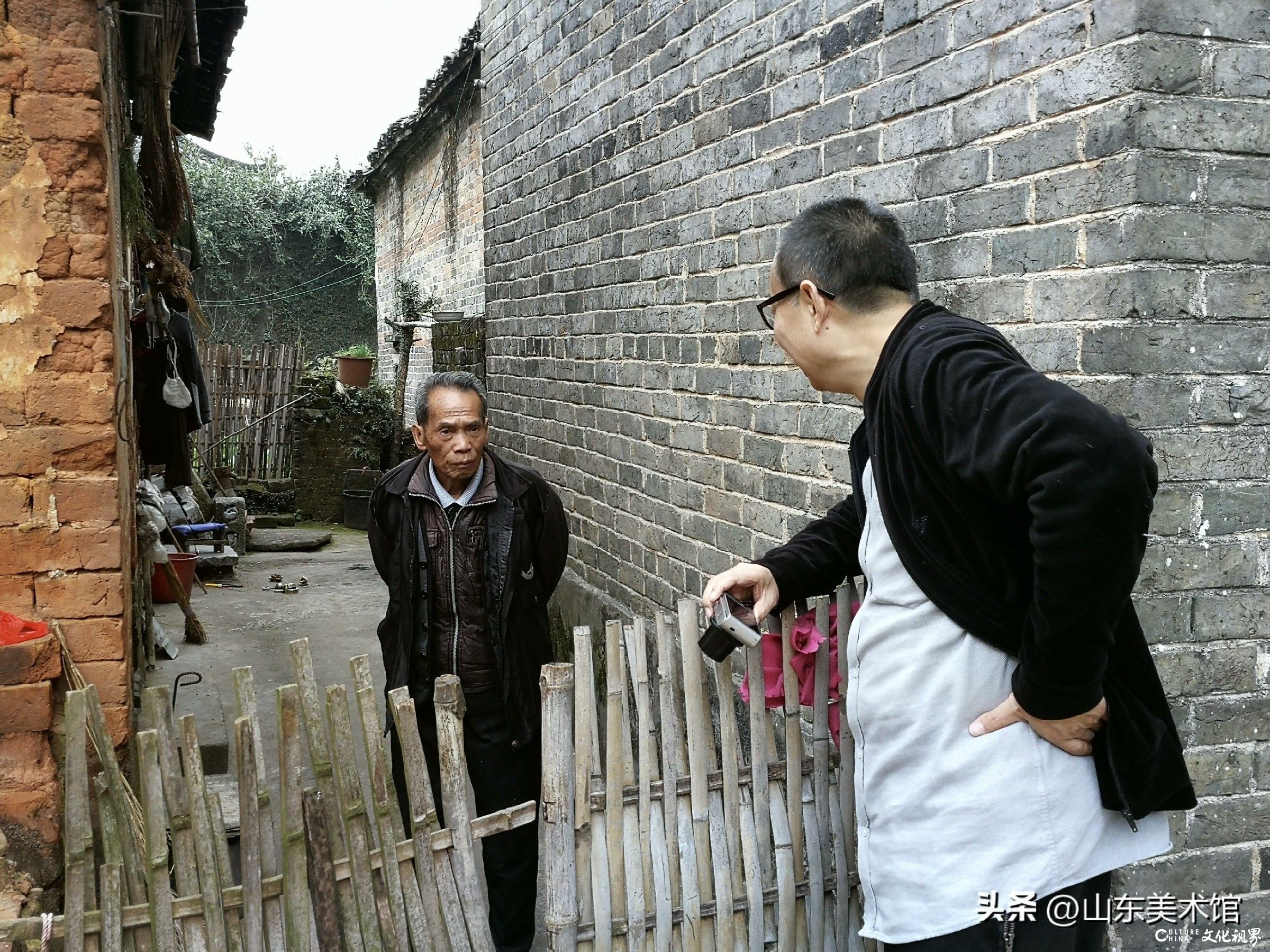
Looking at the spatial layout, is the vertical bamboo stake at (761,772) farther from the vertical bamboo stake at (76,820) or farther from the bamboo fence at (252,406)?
the bamboo fence at (252,406)

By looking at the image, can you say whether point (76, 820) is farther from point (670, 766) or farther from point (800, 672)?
point (800, 672)

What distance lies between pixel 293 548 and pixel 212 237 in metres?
16.8

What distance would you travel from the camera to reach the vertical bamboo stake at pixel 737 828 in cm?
257

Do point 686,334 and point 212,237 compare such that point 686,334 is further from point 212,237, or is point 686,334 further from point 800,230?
point 212,237

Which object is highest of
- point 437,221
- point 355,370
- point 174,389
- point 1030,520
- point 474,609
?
point 437,221

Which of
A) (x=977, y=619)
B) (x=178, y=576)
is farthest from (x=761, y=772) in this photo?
(x=178, y=576)

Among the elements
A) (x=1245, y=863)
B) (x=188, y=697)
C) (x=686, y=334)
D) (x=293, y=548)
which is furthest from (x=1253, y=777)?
(x=293, y=548)

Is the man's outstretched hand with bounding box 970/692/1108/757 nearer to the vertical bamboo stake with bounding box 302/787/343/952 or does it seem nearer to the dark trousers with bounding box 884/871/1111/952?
the dark trousers with bounding box 884/871/1111/952

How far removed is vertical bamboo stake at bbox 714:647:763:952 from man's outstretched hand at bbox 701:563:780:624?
20cm

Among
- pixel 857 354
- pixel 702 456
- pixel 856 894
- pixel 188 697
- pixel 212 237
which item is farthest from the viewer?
pixel 212 237

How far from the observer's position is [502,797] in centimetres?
370

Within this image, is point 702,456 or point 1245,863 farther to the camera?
point 702,456

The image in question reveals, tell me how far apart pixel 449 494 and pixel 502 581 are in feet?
1.11

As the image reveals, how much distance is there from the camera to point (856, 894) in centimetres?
267
